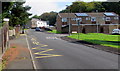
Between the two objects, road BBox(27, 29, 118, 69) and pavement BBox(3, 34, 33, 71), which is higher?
pavement BBox(3, 34, 33, 71)

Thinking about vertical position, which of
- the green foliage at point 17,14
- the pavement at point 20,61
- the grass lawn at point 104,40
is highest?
the green foliage at point 17,14

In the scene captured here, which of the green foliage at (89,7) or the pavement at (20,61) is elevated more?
the green foliage at (89,7)

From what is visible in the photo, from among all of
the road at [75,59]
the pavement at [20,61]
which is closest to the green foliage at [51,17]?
the road at [75,59]

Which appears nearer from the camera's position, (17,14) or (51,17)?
(17,14)

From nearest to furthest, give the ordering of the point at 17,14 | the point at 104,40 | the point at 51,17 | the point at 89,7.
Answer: the point at 104,40, the point at 17,14, the point at 89,7, the point at 51,17

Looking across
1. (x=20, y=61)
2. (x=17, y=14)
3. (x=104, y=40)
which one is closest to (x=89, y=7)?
(x=17, y=14)

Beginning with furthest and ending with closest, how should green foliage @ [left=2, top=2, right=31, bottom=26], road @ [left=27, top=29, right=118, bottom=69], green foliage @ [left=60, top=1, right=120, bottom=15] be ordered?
green foliage @ [left=60, top=1, right=120, bottom=15] < green foliage @ [left=2, top=2, right=31, bottom=26] < road @ [left=27, top=29, right=118, bottom=69]

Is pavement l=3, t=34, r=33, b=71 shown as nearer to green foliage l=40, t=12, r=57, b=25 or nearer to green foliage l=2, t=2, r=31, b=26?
green foliage l=2, t=2, r=31, b=26

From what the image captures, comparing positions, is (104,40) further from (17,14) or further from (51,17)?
(51,17)

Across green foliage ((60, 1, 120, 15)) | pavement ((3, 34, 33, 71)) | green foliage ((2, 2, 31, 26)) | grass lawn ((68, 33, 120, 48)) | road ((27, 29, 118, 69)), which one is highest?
green foliage ((60, 1, 120, 15))

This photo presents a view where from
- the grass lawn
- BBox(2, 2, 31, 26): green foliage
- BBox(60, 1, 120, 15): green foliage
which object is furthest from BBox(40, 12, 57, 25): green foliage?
the grass lawn

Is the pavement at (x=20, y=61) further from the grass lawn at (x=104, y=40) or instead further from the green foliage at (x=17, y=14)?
the green foliage at (x=17, y=14)

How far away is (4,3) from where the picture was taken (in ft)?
48.6

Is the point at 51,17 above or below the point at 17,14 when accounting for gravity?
above
